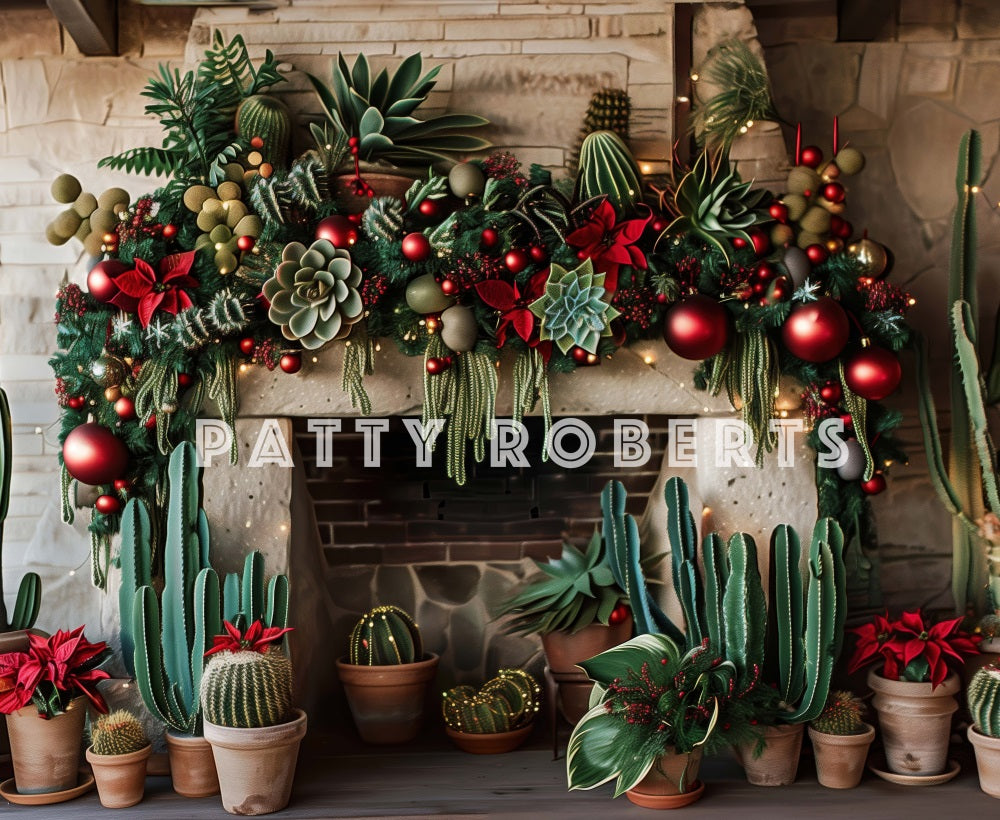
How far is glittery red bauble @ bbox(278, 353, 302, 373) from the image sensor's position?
2.70 metres

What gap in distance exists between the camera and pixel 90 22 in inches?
120

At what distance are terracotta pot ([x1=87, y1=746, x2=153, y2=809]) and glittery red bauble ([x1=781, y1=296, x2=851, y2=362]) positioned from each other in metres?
2.02

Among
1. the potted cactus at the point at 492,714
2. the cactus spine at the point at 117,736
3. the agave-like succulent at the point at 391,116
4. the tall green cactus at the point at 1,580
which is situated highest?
the agave-like succulent at the point at 391,116

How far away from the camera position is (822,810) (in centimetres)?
246

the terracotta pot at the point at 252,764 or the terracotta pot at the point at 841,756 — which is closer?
the terracotta pot at the point at 252,764

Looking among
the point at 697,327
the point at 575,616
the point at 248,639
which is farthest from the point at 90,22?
the point at 575,616

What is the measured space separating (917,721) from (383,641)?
153 centimetres

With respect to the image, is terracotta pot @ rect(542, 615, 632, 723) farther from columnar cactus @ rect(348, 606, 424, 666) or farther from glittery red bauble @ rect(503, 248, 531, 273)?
glittery red bauble @ rect(503, 248, 531, 273)

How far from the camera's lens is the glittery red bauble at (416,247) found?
2.64 metres

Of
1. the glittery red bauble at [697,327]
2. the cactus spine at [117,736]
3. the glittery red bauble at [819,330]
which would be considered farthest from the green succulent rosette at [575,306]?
the cactus spine at [117,736]

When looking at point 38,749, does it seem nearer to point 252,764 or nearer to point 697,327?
point 252,764

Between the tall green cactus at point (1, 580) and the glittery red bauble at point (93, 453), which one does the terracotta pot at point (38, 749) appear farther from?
the glittery red bauble at point (93, 453)

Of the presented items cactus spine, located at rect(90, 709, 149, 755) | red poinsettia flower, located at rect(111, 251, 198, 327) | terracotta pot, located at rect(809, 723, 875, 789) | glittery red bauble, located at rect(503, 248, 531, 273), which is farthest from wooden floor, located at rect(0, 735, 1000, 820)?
glittery red bauble, located at rect(503, 248, 531, 273)

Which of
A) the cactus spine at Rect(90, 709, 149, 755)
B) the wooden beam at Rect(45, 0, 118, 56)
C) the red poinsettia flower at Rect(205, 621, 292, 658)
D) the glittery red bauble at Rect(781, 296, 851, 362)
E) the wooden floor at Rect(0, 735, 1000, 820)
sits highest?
the wooden beam at Rect(45, 0, 118, 56)
